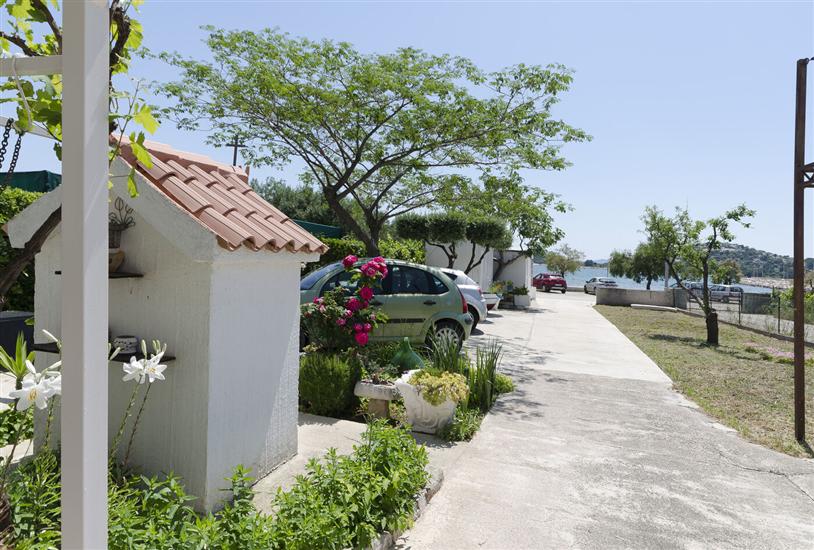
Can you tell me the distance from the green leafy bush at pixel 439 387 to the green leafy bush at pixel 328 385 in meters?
0.75

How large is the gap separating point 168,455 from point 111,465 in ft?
1.10

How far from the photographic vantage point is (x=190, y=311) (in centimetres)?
328

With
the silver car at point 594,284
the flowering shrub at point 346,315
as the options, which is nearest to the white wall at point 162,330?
the flowering shrub at point 346,315

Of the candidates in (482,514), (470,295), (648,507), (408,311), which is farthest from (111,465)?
(470,295)

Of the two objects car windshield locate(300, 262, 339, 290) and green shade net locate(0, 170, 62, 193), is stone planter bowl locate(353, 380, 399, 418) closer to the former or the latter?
car windshield locate(300, 262, 339, 290)

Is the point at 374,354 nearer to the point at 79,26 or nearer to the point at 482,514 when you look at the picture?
the point at 482,514

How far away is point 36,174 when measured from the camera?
32.0 feet

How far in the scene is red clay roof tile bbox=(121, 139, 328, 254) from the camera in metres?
3.33

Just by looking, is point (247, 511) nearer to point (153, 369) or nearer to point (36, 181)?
point (153, 369)

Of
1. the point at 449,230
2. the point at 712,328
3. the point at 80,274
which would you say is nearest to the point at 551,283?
the point at 449,230

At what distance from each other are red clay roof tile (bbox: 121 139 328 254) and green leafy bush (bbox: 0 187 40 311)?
4.57m

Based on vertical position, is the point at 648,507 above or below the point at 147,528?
below

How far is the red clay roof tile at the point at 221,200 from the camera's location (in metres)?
3.33

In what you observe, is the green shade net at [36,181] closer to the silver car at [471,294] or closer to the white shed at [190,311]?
→ the white shed at [190,311]
